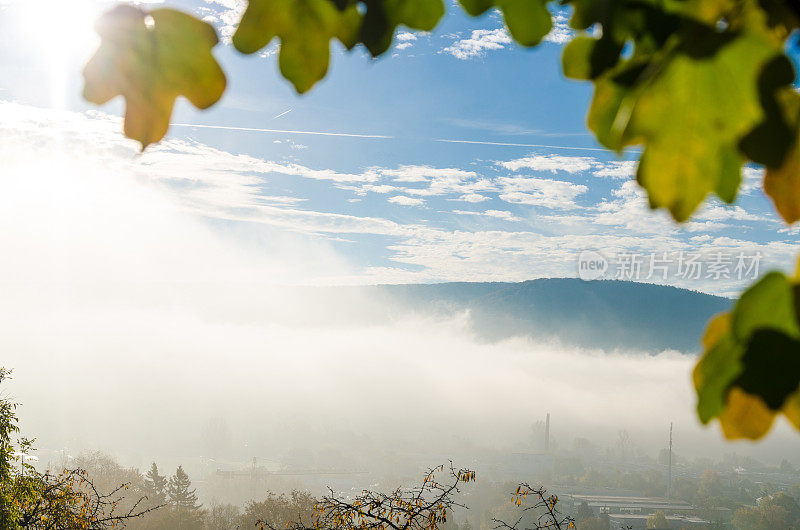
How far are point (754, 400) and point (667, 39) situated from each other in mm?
382

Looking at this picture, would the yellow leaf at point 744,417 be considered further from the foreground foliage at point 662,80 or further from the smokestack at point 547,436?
the smokestack at point 547,436

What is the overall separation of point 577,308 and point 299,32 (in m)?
98.7

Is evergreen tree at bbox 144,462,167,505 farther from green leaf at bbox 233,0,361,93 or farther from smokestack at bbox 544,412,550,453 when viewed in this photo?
smokestack at bbox 544,412,550,453

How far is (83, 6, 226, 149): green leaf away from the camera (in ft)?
2.36

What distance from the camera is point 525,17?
0.72 m

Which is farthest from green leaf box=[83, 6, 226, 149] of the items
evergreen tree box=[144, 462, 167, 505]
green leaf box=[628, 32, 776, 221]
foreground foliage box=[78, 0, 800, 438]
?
evergreen tree box=[144, 462, 167, 505]

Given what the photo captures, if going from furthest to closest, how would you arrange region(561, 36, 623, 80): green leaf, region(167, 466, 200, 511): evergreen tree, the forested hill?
the forested hill < region(167, 466, 200, 511): evergreen tree < region(561, 36, 623, 80): green leaf

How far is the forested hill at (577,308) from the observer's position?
77.0m

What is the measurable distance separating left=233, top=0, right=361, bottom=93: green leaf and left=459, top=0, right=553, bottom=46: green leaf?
0.55ft

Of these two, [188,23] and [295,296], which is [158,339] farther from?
[188,23]

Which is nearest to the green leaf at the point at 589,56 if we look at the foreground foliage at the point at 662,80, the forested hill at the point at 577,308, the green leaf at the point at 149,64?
the foreground foliage at the point at 662,80

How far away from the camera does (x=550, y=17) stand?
72 centimetres

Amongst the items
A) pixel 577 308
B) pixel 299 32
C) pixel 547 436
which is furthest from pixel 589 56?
pixel 577 308

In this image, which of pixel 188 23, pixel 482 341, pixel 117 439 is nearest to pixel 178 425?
pixel 117 439
